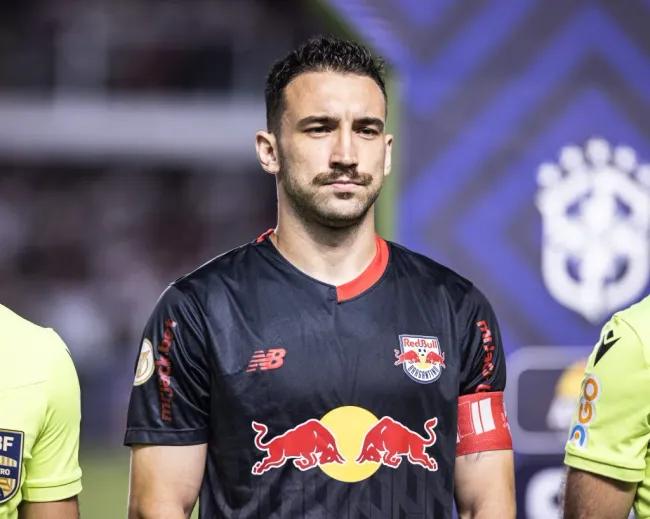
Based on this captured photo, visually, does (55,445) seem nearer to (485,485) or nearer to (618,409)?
(485,485)

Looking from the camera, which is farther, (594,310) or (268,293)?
(594,310)

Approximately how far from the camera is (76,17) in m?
9.03

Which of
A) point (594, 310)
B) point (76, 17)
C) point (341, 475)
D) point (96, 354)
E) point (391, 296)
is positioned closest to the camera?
point (341, 475)

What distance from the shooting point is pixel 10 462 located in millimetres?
1969

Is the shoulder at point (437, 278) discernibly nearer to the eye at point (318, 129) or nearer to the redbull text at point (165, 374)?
the eye at point (318, 129)

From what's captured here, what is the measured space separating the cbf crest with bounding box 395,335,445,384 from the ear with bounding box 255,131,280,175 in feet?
1.34

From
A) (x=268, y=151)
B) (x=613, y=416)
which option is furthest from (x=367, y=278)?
(x=613, y=416)

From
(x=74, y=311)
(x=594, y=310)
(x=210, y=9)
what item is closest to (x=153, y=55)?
(x=210, y=9)

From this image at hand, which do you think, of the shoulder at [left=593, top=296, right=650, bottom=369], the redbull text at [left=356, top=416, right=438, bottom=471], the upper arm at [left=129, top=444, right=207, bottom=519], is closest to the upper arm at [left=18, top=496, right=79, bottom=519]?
the upper arm at [left=129, top=444, right=207, bottom=519]

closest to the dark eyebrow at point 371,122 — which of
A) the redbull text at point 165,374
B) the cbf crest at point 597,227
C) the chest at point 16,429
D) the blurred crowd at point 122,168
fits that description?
the redbull text at point 165,374

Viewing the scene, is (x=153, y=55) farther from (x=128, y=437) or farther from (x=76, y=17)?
(x=128, y=437)

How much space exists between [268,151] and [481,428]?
2.19ft

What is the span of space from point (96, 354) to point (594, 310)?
4.61 m

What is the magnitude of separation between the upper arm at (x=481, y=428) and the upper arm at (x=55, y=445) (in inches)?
28.2
